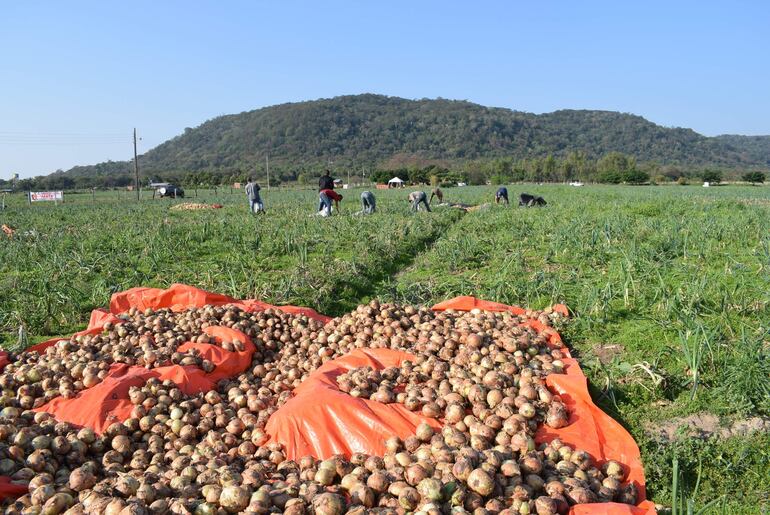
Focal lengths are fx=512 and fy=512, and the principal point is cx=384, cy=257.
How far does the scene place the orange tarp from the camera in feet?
9.58

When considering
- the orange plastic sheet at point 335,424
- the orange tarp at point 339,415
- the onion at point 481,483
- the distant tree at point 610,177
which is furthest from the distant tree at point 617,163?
the onion at point 481,483

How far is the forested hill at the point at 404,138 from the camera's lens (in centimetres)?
12212

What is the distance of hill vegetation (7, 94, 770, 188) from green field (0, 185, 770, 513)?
90.5 meters

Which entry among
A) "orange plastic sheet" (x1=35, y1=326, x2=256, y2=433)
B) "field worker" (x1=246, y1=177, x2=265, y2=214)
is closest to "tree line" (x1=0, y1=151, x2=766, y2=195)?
"field worker" (x1=246, y1=177, x2=265, y2=214)

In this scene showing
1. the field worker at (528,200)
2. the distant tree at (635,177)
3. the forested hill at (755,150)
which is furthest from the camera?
the forested hill at (755,150)

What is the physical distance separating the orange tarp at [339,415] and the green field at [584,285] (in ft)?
1.04

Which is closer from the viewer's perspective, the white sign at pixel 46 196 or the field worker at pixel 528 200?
the field worker at pixel 528 200

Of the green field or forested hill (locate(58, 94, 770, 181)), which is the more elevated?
forested hill (locate(58, 94, 770, 181))

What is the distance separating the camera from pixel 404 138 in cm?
13812

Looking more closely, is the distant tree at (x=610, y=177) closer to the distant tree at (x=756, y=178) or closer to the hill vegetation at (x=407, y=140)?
the distant tree at (x=756, y=178)

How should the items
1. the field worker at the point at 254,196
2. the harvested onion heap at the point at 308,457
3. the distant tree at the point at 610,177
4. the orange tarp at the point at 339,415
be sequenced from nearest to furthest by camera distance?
the harvested onion heap at the point at 308,457 < the orange tarp at the point at 339,415 < the field worker at the point at 254,196 < the distant tree at the point at 610,177

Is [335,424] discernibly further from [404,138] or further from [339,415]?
[404,138]

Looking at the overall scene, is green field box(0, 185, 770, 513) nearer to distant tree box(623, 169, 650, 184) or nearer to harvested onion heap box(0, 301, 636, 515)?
harvested onion heap box(0, 301, 636, 515)

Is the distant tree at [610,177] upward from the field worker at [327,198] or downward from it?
upward
